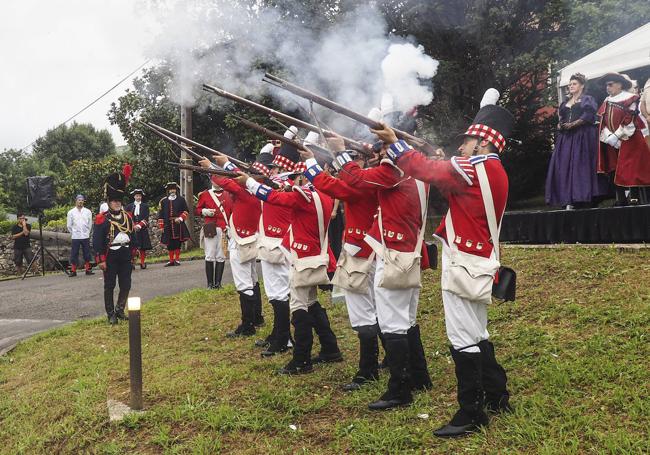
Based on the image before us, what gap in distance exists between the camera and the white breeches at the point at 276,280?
7219 millimetres

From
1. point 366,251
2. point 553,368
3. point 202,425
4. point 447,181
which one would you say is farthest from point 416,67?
point 202,425

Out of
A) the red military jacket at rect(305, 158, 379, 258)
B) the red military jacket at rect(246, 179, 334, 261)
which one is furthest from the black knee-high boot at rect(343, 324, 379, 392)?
the red military jacket at rect(246, 179, 334, 261)

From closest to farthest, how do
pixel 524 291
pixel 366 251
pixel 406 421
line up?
1. pixel 406 421
2. pixel 366 251
3. pixel 524 291

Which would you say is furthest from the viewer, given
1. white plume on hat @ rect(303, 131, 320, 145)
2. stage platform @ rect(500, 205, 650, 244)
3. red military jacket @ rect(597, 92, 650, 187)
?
red military jacket @ rect(597, 92, 650, 187)

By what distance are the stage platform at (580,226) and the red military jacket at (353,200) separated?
489 centimetres

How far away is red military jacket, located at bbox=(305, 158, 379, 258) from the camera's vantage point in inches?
210

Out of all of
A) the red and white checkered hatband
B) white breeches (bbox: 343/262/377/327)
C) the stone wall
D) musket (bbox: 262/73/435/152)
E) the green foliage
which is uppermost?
the green foliage

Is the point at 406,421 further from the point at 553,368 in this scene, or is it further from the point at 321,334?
the point at 321,334

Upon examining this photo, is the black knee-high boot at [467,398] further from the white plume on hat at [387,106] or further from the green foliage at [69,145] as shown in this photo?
the green foliage at [69,145]

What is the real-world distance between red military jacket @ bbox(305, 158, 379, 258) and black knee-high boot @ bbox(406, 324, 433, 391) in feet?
2.83

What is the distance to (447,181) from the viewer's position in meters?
4.32

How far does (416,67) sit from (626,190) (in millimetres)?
5024

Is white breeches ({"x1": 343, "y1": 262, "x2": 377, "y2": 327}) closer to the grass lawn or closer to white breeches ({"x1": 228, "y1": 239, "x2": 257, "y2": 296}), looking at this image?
the grass lawn

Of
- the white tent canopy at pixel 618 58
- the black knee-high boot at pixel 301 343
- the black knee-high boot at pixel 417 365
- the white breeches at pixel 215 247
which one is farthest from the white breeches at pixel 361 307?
the white tent canopy at pixel 618 58
